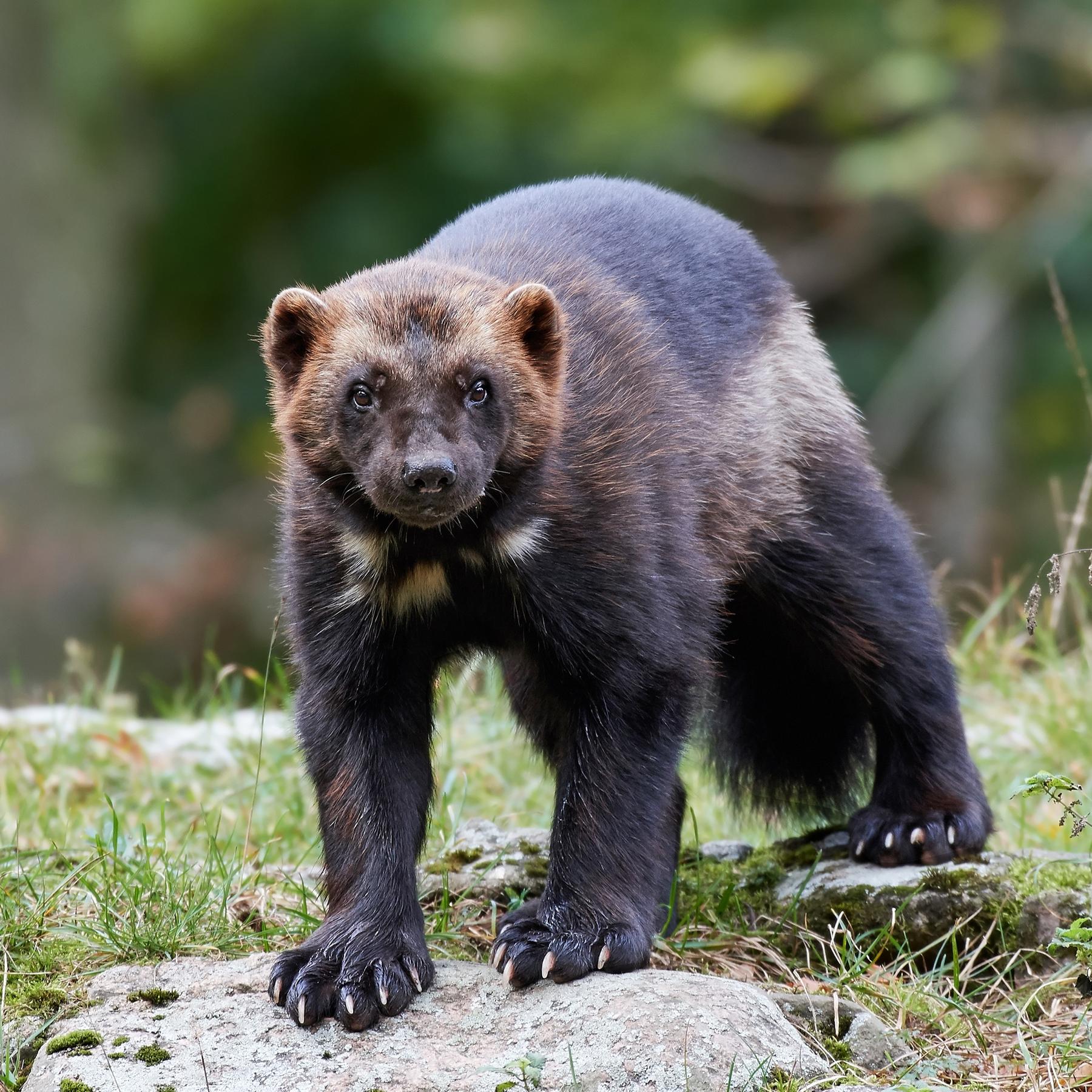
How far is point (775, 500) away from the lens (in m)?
5.04

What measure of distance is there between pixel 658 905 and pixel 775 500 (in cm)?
127

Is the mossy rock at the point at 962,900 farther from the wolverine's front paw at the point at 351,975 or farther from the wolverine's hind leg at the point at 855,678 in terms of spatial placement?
the wolverine's front paw at the point at 351,975

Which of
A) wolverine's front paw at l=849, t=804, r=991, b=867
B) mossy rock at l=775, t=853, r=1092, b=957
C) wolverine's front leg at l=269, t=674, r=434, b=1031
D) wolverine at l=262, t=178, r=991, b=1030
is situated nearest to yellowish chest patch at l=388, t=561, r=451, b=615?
wolverine at l=262, t=178, r=991, b=1030

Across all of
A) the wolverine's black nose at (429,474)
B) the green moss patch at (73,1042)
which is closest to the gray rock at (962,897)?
the wolverine's black nose at (429,474)

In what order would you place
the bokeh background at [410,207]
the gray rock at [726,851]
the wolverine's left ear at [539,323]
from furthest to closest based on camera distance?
the bokeh background at [410,207] < the gray rock at [726,851] < the wolverine's left ear at [539,323]

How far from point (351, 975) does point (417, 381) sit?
138 cm

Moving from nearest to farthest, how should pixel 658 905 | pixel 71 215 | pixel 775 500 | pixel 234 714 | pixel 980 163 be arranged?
1. pixel 658 905
2. pixel 775 500
3. pixel 234 714
4. pixel 980 163
5. pixel 71 215

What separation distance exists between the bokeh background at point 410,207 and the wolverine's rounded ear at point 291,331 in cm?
692

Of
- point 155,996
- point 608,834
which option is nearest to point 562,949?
point 608,834

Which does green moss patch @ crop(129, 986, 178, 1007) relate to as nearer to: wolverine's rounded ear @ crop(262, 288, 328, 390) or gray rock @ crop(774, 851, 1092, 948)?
wolverine's rounded ear @ crop(262, 288, 328, 390)

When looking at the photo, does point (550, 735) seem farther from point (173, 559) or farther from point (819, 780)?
point (173, 559)

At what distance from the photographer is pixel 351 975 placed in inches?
150

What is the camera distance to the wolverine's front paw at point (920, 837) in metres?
4.94

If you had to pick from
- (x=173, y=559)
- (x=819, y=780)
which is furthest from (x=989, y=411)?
(x=819, y=780)
